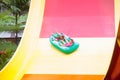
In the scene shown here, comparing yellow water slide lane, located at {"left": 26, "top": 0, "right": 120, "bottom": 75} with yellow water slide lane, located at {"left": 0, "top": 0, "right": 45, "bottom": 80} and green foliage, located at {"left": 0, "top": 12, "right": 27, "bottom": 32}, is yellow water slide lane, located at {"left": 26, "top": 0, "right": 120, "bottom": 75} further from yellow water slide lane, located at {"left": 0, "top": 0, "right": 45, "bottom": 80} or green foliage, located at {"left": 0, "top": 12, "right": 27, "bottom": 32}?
green foliage, located at {"left": 0, "top": 12, "right": 27, "bottom": 32}

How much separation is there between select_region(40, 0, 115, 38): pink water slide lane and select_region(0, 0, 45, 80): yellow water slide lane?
0.13ft

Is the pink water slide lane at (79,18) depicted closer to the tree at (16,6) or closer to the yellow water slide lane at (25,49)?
the yellow water slide lane at (25,49)

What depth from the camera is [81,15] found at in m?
1.36

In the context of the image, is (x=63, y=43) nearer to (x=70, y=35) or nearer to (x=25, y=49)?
(x=70, y=35)

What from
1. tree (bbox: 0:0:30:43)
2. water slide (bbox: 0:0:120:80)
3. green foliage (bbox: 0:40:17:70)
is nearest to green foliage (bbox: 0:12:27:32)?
tree (bbox: 0:0:30:43)

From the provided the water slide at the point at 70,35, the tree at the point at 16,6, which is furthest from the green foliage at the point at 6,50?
the water slide at the point at 70,35

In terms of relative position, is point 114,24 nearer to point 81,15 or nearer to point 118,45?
point 81,15

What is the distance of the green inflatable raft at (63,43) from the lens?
117cm

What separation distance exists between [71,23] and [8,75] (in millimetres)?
439

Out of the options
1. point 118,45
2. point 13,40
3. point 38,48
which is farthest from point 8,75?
point 13,40

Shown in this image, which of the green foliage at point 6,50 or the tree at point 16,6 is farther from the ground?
the tree at point 16,6

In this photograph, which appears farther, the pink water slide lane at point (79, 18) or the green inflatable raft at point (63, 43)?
the pink water slide lane at point (79, 18)

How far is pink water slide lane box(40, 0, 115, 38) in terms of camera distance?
128 centimetres

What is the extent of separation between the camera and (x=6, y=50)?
7.39 ft
